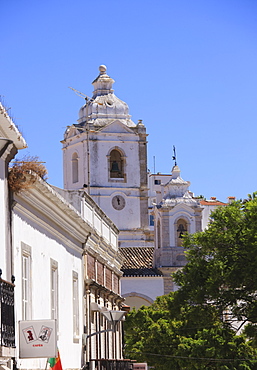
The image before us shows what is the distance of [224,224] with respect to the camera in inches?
1366

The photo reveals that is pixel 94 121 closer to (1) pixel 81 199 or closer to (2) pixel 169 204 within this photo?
(2) pixel 169 204

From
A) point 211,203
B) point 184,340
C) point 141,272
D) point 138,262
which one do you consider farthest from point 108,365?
point 211,203

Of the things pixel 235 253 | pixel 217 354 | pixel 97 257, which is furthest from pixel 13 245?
pixel 217 354

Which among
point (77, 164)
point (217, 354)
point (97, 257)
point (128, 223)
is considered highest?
point (77, 164)

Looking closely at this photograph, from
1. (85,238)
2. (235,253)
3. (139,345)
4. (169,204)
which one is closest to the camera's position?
(85,238)

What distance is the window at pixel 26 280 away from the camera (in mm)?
17344

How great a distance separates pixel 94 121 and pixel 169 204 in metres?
7.71

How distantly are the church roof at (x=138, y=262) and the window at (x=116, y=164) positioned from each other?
537cm

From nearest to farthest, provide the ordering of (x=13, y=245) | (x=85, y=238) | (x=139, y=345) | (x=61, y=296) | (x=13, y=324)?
(x=13, y=324), (x=13, y=245), (x=61, y=296), (x=85, y=238), (x=139, y=345)

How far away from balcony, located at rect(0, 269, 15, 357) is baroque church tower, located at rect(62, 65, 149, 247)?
50617 millimetres

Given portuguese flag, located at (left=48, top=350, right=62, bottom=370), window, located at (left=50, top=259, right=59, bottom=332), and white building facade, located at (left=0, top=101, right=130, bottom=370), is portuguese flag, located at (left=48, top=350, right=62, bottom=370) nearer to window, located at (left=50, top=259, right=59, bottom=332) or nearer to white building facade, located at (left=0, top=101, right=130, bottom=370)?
white building facade, located at (left=0, top=101, right=130, bottom=370)

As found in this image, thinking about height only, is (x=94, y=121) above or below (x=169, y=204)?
above

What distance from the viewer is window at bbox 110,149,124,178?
6769 cm

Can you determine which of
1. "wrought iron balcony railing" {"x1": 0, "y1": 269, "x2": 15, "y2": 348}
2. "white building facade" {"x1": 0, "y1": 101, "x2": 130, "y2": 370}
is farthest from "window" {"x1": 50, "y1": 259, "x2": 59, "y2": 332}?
"wrought iron balcony railing" {"x1": 0, "y1": 269, "x2": 15, "y2": 348}
